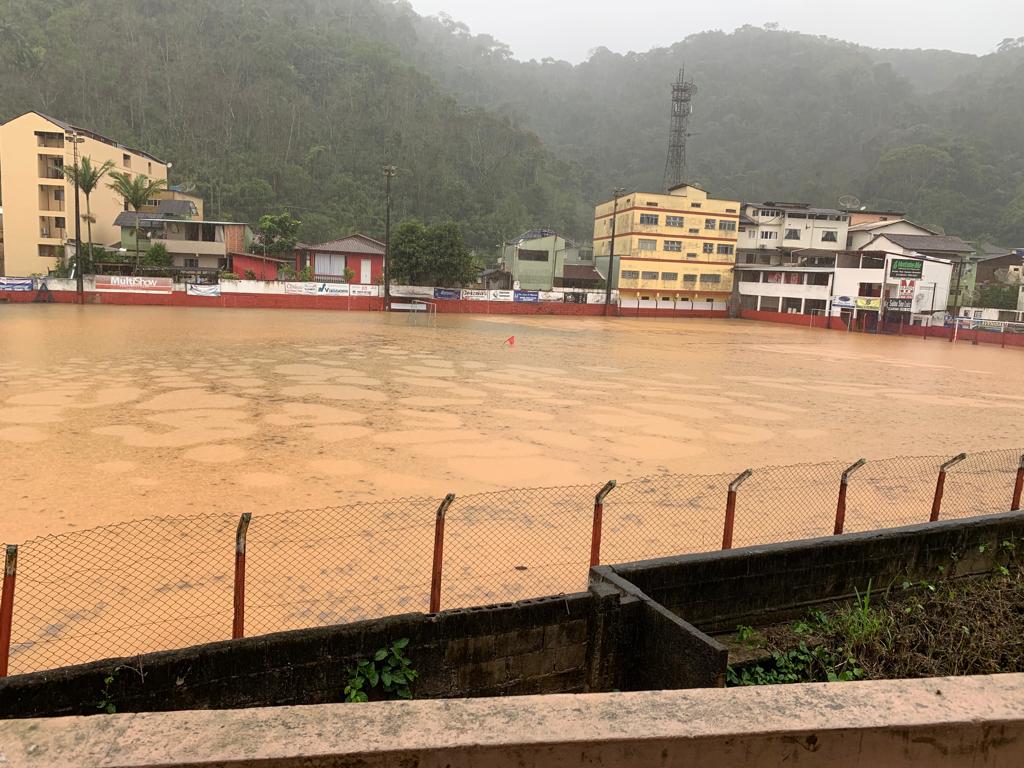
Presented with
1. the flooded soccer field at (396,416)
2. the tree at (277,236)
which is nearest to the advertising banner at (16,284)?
the tree at (277,236)

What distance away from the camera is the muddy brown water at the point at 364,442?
705cm

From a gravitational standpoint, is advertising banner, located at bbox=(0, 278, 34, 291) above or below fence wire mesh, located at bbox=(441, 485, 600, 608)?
above

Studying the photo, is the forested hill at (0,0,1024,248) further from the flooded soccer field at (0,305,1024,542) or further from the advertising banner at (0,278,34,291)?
the flooded soccer field at (0,305,1024,542)

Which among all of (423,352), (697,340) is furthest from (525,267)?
(423,352)

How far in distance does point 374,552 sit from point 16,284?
53213 millimetres

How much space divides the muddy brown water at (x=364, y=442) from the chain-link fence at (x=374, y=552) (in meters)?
0.04

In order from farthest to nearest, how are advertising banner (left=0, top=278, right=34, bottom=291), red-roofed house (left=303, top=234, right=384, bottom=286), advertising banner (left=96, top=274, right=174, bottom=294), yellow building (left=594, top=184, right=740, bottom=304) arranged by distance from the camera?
yellow building (left=594, top=184, right=740, bottom=304), red-roofed house (left=303, top=234, right=384, bottom=286), advertising banner (left=96, top=274, right=174, bottom=294), advertising banner (left=0, top=278, right=34, bottom=291)

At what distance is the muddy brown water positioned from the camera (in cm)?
705

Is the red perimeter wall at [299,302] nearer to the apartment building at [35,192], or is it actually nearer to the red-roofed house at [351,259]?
the red-roofed house at [351,259]

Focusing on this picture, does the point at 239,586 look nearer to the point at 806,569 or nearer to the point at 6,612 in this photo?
the point at 6,612

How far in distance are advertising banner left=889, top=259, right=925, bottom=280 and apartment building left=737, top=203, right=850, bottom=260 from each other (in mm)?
17211

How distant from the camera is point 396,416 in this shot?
1570 centimetres

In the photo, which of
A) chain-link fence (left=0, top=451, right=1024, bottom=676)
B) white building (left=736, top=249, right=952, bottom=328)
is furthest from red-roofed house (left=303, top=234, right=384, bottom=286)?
chain-link fence (left=0, top=451, right=1024, bottom=676)

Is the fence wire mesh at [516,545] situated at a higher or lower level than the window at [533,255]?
lower
